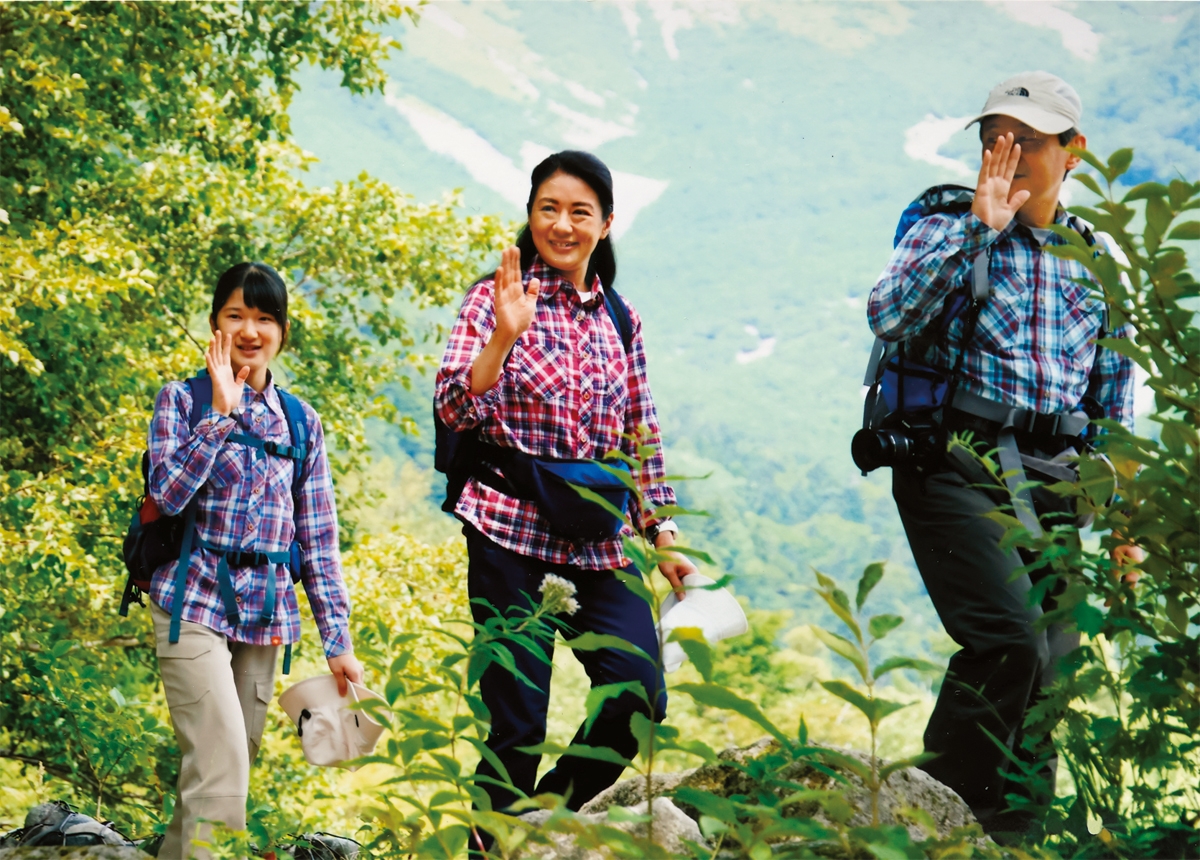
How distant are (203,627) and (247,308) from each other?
3.24 feet

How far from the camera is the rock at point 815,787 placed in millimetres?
2355

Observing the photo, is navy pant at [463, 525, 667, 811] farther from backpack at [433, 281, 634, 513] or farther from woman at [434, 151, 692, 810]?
backpack at [433, 281, 634, 513]

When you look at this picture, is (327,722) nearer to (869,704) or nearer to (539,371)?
(539,371)

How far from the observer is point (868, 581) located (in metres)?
1.34

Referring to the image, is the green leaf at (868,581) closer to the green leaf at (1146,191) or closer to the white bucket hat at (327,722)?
the green leaf at (1146,191)

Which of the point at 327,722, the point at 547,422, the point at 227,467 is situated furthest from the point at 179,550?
the point at 547,422

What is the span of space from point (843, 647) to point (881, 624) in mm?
49

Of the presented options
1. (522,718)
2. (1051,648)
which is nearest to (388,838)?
(522,718)

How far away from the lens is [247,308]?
3.72m

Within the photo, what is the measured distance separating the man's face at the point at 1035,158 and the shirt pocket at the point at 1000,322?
0.30 m

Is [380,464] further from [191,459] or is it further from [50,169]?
[191,459]

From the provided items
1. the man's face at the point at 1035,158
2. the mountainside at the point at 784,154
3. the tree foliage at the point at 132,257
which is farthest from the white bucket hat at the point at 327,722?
the mountainside at the point at 784,154

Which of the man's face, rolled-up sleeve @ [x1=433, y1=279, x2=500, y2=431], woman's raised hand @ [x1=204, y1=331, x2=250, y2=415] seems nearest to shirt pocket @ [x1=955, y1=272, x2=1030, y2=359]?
the man's face

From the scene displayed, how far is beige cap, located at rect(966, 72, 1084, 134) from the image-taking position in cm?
343
